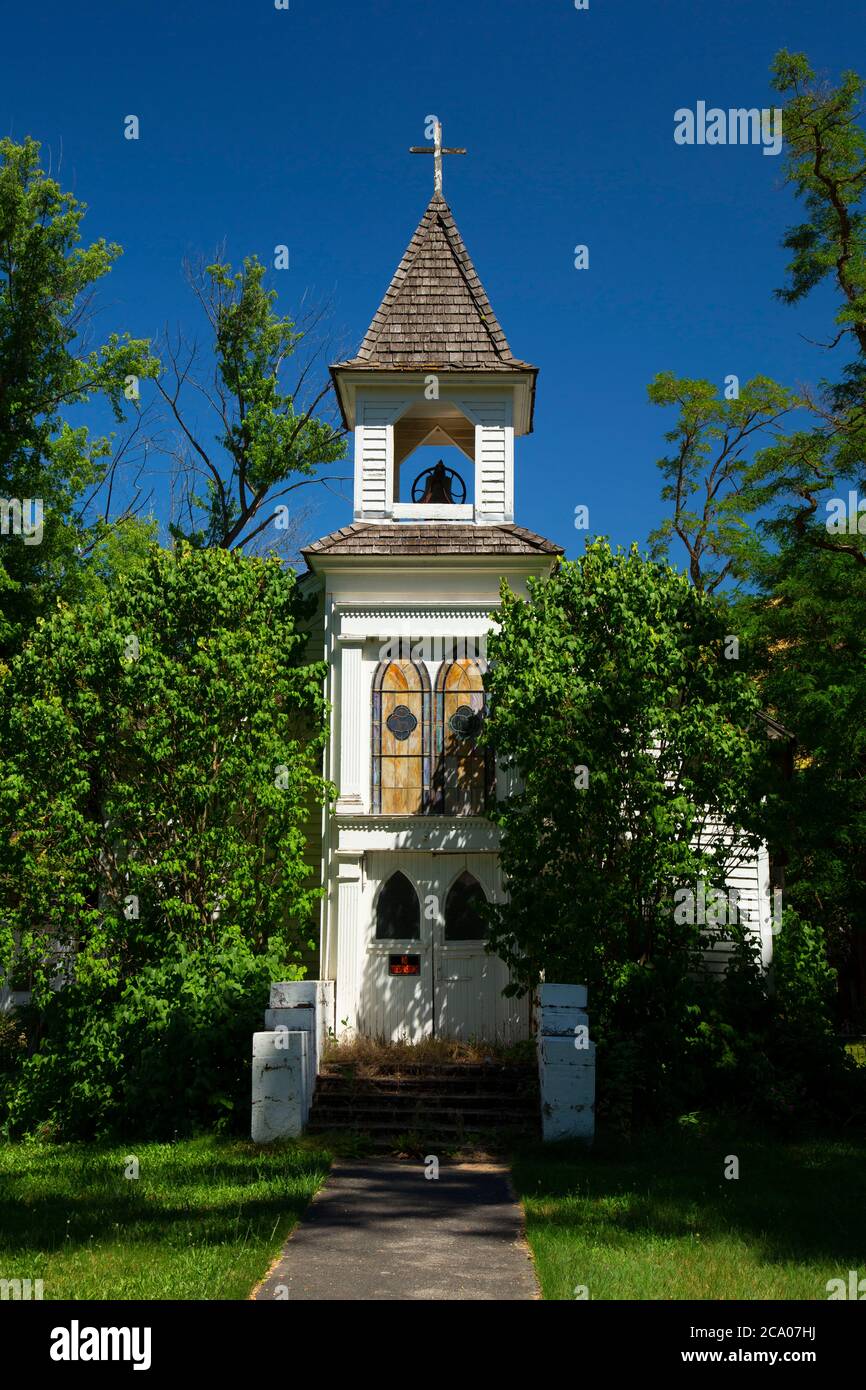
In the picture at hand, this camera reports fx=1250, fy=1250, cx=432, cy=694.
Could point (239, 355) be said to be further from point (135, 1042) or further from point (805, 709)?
point (135, 1042)

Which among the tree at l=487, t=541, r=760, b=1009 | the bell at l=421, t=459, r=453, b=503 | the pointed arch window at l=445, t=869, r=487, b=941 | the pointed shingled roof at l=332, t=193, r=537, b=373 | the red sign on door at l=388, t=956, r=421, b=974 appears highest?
the pointed shingled roof at l=332, t=193, r=537, b=373

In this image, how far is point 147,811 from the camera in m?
14.2

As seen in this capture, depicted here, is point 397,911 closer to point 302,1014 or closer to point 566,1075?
point 302,1014

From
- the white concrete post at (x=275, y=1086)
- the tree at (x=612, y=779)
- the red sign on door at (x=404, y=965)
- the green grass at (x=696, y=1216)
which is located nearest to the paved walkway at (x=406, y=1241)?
the green grass at (x=696, y=1216)

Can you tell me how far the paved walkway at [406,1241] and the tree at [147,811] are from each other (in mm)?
3400

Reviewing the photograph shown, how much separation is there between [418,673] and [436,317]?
5.15 metres

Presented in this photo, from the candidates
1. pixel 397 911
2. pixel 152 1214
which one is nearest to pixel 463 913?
pixel 397 911

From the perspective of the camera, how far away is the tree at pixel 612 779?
1323 centimetres

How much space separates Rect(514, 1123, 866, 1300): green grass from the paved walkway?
9.0 inches

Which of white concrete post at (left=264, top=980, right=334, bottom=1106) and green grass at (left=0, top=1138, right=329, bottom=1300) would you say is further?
white concrete post at (left=264, top=980, right=334, bottom=1106)

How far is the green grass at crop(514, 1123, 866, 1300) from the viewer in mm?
7602

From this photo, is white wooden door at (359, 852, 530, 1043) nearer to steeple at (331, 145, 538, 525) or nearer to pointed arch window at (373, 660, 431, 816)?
pointed arch window at (373, 660, 431, 816)

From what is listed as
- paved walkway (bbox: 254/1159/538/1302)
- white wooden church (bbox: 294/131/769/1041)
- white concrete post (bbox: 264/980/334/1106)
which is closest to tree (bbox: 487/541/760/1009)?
white wooden church (bbox: 294/131/769/1041)

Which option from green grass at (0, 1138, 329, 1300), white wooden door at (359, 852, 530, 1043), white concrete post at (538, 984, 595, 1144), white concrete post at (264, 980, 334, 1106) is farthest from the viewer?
white wooden door at (359, 852, 530, 1043)
